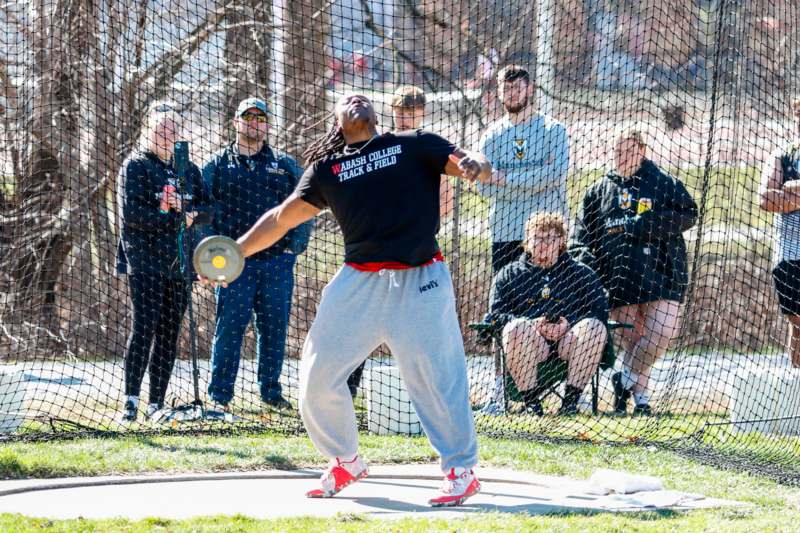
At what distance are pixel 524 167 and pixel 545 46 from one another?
Answer: 4.90 feet

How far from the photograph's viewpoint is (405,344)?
5.26 metres

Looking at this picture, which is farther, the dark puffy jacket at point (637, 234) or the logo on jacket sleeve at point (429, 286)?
the dark puffy jacket at point (637, 234)

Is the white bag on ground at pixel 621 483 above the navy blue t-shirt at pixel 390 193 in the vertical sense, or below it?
below

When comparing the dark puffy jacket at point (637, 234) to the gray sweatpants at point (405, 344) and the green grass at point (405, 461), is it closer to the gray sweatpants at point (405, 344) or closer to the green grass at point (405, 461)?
the green grass at point (405, 461)

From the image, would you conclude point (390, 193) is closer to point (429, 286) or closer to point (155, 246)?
point (429, 286)

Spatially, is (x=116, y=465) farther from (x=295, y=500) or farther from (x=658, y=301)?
(x=658, y=301)

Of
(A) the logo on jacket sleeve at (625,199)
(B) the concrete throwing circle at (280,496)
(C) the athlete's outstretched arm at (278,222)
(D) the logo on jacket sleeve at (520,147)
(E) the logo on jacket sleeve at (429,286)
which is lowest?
(B) the concrete throwing circle at (280,496)

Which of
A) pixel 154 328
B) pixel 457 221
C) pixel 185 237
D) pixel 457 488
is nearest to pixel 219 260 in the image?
pixel 457 488

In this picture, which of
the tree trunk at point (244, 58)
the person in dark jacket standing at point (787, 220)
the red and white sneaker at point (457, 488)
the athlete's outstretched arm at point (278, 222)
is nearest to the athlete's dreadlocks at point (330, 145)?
the athlete's outstretched arm at point (278, 222)

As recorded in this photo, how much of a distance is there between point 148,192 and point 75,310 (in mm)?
3886

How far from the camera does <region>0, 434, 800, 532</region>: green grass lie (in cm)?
482

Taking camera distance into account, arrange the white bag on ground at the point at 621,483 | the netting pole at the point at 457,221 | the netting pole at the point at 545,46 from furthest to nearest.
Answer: the netting pole at the point at 457,221, the netting pole at the point at 545,46, the white bag on ground at the point at 621,483

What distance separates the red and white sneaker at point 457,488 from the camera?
5320 millimetres

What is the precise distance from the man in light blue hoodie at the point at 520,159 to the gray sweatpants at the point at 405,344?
2952 mm
